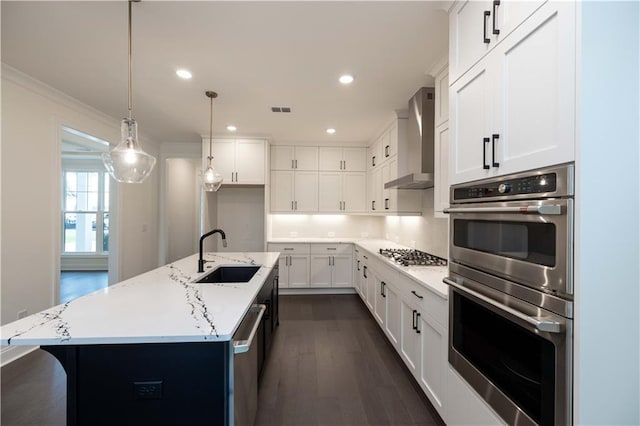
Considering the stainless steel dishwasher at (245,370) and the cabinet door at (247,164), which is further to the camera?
the cabinet door at (247,164)

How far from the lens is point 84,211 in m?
6.60

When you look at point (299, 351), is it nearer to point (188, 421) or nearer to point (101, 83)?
point (188, 421)

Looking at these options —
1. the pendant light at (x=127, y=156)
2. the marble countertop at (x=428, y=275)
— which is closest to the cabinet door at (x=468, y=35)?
the marble countertop at (x=428, y=275)

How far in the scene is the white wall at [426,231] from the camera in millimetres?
2980

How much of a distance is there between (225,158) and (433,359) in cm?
396

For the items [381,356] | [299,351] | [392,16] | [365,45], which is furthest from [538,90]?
[299,351]

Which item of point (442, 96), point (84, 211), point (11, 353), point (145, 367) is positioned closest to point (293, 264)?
point (11, 353)

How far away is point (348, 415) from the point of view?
74.6 inches

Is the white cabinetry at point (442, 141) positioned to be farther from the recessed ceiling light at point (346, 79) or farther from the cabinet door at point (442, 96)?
the recessed ceiling light at point (346, 79)

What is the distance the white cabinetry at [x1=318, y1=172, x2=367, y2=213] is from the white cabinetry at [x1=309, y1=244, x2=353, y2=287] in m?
0.73

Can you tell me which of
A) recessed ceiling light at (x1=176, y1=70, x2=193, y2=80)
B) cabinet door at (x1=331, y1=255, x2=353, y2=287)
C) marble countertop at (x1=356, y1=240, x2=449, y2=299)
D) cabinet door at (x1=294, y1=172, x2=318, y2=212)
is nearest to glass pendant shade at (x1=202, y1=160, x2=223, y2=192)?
recessed ceiling light at (x1=176, y1=70, x2=193, y2=80)

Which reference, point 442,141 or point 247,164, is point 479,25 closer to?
point 442,141

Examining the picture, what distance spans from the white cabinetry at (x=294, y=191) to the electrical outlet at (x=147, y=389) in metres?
3.71

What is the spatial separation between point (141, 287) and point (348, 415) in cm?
163
